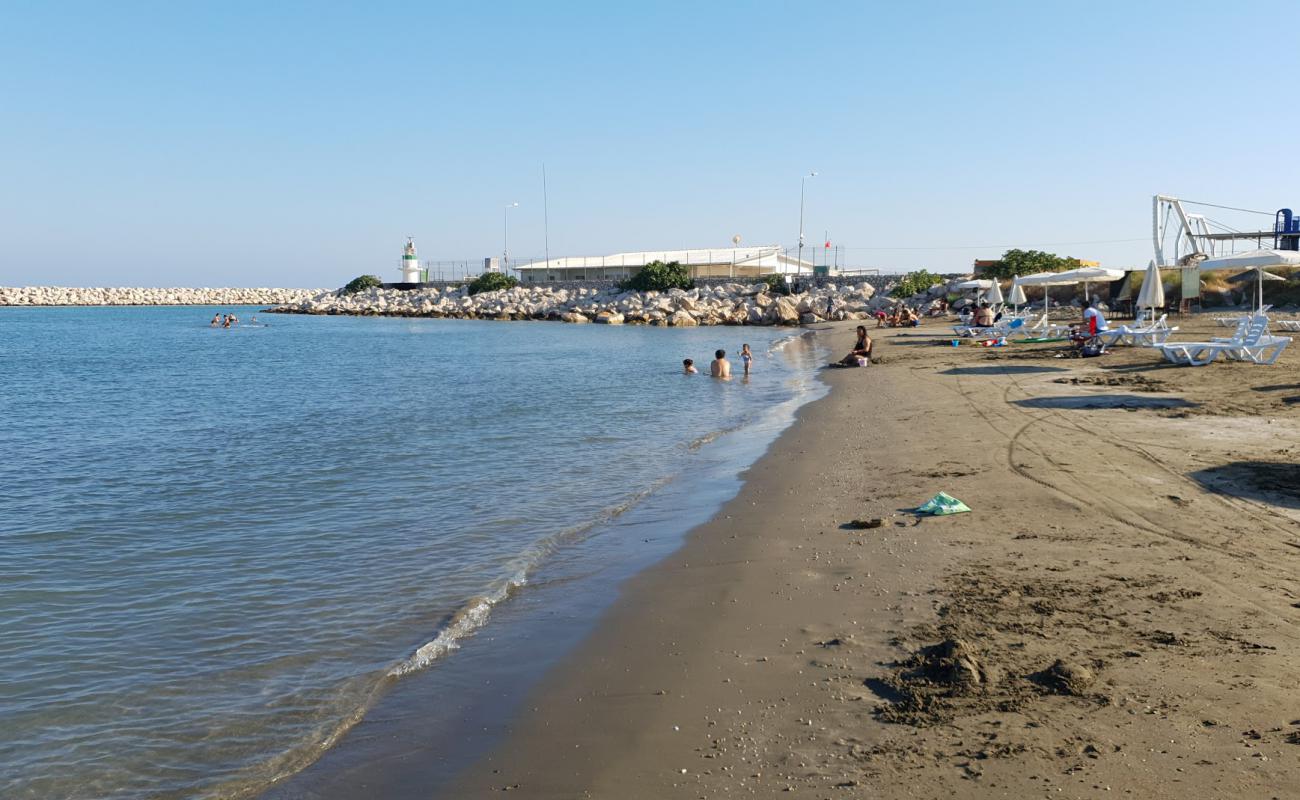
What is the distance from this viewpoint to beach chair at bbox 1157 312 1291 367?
17.6 metres

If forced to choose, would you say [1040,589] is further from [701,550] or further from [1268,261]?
[1268,261]

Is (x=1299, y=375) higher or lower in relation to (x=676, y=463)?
higher

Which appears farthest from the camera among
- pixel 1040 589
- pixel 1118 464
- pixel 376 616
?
pixel 1118 464

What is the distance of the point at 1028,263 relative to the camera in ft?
164

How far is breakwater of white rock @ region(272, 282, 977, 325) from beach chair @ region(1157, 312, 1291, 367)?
35.6 meters

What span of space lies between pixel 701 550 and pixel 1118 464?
505 centimetres

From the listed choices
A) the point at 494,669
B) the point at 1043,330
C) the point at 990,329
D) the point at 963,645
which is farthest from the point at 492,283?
the point at 963,645

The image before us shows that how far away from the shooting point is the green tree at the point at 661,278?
7438 cm

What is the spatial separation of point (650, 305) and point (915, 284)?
1945 centimetres

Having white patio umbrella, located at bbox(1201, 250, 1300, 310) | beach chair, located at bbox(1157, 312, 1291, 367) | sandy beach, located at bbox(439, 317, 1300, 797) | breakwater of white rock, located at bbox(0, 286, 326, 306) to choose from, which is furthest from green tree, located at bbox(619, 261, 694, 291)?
breakwater of white rock, located at bbox(0, 286, 326, 306)

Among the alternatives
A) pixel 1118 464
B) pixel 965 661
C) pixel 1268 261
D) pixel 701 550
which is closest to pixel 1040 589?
pixel 965 661

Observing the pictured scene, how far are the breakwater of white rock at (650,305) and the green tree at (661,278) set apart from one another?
1372 millimetres

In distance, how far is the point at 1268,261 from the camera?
2028 cm

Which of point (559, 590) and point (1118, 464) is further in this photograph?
point (1118, 464)
